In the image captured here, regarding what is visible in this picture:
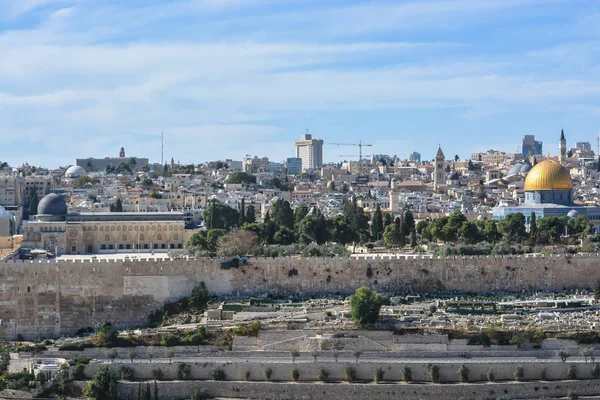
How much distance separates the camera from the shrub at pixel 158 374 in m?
37.4

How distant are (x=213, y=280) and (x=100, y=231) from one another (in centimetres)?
1893

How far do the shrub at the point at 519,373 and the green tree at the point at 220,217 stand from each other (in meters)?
26.5

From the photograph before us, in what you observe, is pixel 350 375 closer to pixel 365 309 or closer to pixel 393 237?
pixel 365 309

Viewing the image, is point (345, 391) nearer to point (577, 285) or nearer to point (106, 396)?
point (106, 396)

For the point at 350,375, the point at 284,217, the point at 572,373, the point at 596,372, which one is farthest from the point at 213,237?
the point at 596,372

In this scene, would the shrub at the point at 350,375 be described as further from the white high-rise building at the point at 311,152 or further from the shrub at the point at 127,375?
the white high-rise building at the point at 311,152

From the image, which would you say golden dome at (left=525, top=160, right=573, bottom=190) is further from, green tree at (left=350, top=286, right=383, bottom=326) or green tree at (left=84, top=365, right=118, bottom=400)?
green tree at (left=84, top=365, right=118, bottom=400)

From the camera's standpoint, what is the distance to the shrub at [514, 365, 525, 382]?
3675cm

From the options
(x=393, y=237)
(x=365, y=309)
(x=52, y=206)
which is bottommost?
(x=365, y=309)

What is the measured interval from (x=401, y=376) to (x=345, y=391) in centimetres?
164

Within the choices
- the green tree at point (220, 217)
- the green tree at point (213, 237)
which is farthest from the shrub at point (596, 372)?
the green tree at point (220, 217)

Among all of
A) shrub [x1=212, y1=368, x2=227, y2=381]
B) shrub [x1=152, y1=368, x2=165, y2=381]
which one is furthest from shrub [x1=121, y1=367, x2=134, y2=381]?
shrub [x1=212, y1=368, x2=227, y2=381]

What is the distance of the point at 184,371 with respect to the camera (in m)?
37.4

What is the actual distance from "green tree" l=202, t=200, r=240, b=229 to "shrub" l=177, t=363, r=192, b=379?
24119 millimetres
